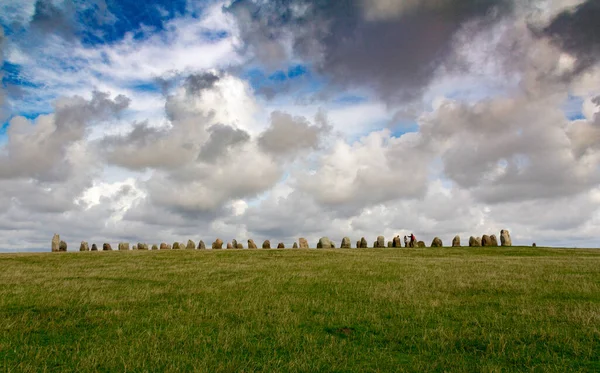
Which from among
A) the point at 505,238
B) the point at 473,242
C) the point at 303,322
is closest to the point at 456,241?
the point at 473,242

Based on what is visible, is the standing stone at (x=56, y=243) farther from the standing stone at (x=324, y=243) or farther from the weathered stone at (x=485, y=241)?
the weathered stone at (x=485, y=241)

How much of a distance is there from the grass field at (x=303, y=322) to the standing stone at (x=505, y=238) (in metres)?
39.4

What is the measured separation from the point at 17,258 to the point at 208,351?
39707 millimetres

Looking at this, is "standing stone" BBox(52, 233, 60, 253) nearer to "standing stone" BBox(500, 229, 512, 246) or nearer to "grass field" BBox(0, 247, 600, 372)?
"grass field" BBox(0, 247, 600, 372)

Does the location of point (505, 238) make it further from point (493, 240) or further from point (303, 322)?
point (303, 322)

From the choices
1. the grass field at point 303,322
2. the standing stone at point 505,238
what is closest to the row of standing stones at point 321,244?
the standing stone at point 505,238

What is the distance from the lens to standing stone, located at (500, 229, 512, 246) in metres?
64.2

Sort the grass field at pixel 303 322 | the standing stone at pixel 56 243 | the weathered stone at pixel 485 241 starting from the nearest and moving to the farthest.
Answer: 1. the grass field at pixel 303 322
2. the standing stone at pixel 56 243
3. the weathered stone at pixel 485 241

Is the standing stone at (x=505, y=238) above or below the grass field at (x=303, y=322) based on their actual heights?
above

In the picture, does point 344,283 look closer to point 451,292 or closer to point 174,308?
point 451,292

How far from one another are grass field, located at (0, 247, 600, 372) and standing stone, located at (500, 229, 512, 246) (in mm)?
39354

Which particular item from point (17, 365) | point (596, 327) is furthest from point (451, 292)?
point (17, 365)

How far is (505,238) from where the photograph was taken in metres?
64.6

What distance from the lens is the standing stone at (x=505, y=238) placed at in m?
64.2
